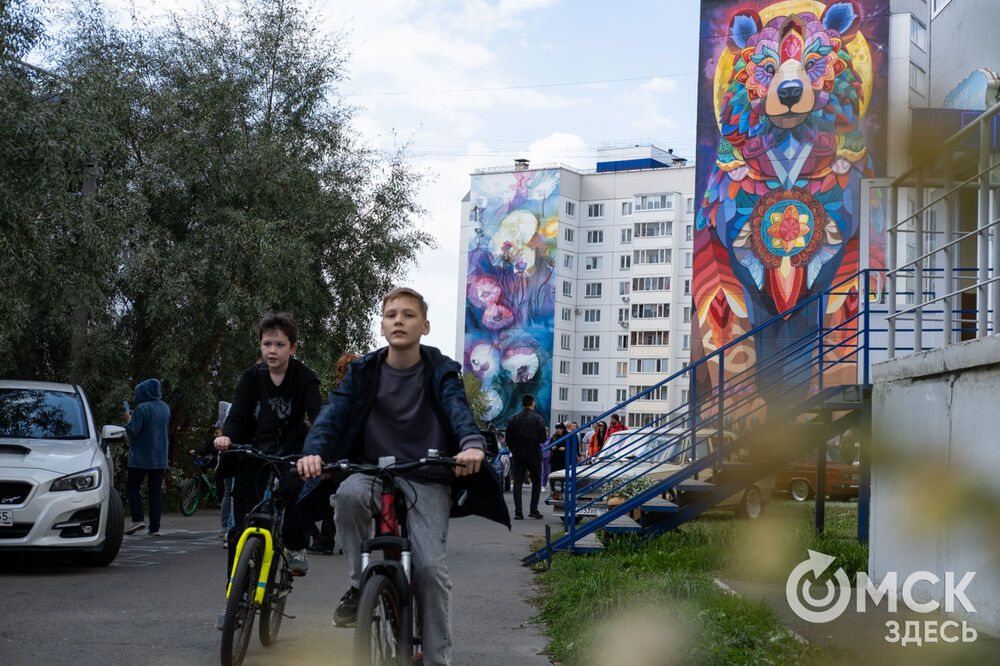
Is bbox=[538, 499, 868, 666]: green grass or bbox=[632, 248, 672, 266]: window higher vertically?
bbox=[632, 248, 672, 266]: window

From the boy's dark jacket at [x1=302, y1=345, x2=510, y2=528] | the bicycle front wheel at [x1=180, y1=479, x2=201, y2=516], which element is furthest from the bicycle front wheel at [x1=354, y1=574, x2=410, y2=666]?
the bicycle front wheel at [x1=180, y1=479, x2=201, y2=516]

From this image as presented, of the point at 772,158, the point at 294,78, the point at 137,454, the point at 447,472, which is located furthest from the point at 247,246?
the point at 772,158

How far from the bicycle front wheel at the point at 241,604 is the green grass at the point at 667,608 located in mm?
1770

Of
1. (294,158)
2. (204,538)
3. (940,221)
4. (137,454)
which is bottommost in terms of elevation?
(204,538)

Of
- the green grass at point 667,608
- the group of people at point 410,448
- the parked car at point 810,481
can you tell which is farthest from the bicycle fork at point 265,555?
the parked car at point 810,481

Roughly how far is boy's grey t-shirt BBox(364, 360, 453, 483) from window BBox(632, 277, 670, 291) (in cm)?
11414

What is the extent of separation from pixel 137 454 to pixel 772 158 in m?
52.2

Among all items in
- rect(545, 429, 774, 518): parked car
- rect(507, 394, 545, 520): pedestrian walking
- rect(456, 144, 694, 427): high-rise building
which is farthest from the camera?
rect(456, 144, 694, 427): high-rise building

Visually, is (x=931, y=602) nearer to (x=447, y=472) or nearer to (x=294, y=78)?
(x=447, y=472)

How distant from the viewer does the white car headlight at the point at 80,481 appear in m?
10.9

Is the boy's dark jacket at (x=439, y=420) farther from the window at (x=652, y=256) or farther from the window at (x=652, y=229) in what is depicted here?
the window at (x=652, y=256)

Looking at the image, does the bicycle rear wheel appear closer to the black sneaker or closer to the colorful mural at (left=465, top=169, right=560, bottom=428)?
the black sneaker

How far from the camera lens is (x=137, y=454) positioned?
14922 millimetres

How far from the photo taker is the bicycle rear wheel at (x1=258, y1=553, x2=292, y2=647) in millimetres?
6484
